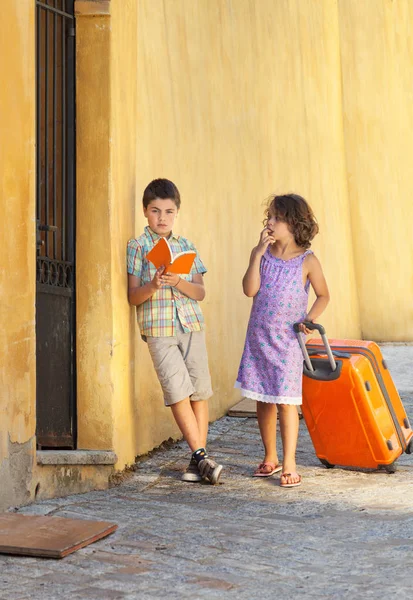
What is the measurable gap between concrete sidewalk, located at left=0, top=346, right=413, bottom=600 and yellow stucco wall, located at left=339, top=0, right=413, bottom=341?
9.39 metres

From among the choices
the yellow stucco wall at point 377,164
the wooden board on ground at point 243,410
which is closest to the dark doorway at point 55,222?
the wooden board on ground at point 243,410

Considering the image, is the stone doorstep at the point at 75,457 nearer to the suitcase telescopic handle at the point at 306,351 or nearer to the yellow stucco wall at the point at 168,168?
the yellow stucco wall at the point at 168,168

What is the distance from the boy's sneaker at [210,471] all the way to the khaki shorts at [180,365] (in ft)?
1.19

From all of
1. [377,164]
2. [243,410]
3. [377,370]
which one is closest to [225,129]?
[243,410]

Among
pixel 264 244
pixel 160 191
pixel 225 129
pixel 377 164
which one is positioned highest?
pixel 377 164

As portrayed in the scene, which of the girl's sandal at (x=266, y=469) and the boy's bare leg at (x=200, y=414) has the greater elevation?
the boy's bare leg at (x=200, y=414)

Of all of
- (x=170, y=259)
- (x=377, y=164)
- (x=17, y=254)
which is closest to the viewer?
(x=17, y=254)

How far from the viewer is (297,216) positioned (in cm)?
564

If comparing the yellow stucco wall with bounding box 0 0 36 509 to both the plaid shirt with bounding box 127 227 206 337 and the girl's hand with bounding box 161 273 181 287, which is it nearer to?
the girl's hand with bounding box 161 273 181 287

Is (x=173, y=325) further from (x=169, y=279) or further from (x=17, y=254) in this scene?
(x=17, y=254)

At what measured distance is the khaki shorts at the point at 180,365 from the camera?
5.55 m

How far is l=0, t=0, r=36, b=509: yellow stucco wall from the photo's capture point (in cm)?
464

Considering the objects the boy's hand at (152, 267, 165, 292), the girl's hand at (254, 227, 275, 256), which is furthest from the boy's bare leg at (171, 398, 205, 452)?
the girl's hand at (254, 227, 275, 256)

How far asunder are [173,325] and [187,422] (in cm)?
52
